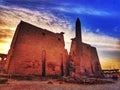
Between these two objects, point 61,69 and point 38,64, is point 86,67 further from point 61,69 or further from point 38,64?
point 38,64

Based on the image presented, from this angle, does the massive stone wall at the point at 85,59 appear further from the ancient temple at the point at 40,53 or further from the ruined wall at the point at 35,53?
the ruined wall at the point at 35,53

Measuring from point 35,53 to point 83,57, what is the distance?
1367cm

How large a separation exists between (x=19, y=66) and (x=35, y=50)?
132 inches

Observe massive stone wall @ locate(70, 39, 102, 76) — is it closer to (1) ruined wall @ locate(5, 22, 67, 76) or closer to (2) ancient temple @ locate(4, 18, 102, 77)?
(2) ancient temple @ locate(4, 18, 102, 77)

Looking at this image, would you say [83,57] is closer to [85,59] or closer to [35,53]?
[85,59]

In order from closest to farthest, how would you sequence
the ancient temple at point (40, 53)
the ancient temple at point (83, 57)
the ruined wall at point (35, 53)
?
the ruined wall at point (35, 53) → the ancient temple at point (40, 53) → the ancient temple at point (83, 57)

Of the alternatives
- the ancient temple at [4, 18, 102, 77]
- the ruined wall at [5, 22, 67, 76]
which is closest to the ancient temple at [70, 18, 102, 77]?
the ancient temple at [4, 18, 102, 77]

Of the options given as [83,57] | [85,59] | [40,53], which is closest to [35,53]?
[40,53]

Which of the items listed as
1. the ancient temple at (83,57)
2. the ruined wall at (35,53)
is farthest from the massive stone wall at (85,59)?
the ruined wall at (35,53)

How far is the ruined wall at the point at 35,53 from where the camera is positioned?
20.3 meters

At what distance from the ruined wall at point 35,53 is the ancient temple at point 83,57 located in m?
2.72

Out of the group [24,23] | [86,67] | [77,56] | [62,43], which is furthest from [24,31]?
[86,67]

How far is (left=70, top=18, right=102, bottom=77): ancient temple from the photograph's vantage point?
28.6m

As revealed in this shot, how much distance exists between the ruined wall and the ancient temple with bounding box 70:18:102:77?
272 centimetres
